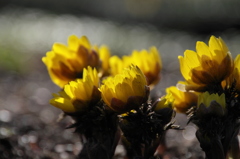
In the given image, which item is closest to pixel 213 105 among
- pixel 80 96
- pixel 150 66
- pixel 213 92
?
pixel 213 92

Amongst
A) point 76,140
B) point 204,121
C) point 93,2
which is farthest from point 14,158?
point 93,2

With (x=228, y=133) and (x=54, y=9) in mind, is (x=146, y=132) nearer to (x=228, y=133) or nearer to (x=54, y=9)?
(x=228, y=133)

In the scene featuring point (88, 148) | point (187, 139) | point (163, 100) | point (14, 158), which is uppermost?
point (163, 100)

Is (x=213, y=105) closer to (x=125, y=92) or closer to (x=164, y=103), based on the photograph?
(x=164, y=103)

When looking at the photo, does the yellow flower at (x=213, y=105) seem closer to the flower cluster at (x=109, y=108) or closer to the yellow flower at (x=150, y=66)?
the flower cluster at (x=109, y=108)

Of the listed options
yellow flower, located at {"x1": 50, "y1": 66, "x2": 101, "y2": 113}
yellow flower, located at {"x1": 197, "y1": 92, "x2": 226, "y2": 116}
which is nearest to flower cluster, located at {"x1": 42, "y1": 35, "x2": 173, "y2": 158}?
yellow flower, located at {"x1": 50, "y1": 66, "x2": 101, "y2": 113}

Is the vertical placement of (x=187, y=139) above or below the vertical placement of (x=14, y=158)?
below

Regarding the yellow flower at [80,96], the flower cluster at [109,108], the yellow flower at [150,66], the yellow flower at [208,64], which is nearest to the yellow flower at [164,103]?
the flower cluster at [109,108]
